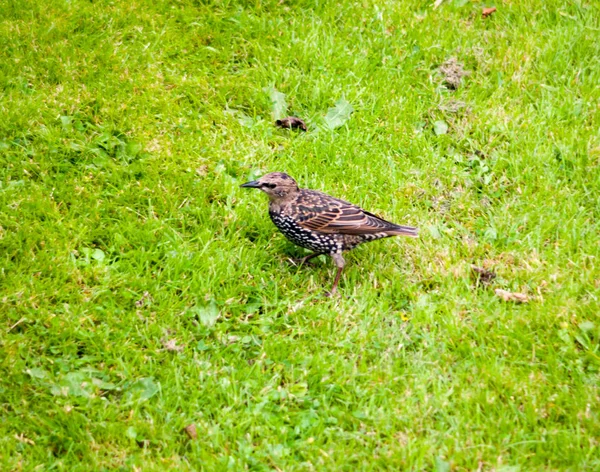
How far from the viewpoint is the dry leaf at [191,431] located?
16.9 feet

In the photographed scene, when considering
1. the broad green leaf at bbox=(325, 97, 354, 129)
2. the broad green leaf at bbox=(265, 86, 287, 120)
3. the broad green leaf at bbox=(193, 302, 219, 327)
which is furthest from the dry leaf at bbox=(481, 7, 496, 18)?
the broad green leaf at bbox=(193, 302, 219, 327)

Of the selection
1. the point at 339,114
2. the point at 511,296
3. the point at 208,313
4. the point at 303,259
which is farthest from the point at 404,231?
the point at 339,114

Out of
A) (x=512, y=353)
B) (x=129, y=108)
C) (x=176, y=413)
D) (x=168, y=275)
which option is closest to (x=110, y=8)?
(x=129, y=108)

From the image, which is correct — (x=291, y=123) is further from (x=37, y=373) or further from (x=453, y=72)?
(x=37, y=373)

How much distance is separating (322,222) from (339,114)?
6.29 feet

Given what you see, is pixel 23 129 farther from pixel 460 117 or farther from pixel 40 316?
pixel 460 117

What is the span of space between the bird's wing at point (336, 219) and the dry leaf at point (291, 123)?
1.50 meters

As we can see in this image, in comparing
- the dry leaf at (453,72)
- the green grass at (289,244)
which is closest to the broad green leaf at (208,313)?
the green grass at (289,244)

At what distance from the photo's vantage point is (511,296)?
20.4 feet

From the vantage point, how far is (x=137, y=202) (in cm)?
692

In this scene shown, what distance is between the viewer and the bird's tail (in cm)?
652

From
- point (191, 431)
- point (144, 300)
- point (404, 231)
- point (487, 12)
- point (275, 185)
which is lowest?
point (191, 431)

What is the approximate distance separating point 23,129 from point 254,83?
98.4 inches

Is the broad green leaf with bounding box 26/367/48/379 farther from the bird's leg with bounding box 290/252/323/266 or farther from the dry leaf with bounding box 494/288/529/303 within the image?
the dry leaf with bounding box 494/288/529/303
